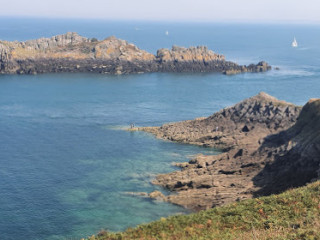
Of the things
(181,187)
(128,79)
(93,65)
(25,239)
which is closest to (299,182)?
(181,187)

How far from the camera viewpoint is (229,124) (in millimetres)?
69750

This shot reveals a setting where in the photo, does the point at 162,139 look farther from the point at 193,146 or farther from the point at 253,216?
the point at 253,216

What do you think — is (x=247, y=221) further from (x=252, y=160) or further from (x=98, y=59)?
(x=98, y=59)

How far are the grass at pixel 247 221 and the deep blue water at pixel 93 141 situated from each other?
13.3 meters

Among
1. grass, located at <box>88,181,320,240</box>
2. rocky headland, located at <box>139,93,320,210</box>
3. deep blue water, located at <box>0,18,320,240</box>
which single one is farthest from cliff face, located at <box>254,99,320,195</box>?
grass, located at <box>88,181,320,240</box>

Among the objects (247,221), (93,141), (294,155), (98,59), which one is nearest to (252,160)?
(294,155)

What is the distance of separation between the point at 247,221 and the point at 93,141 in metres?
43.7

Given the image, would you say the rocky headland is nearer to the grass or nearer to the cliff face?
the cliff face

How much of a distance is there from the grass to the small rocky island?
10822cm

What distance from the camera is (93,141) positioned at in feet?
224

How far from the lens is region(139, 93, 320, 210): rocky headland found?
146 feet

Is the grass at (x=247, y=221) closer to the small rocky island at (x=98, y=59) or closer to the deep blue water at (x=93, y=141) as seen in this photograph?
the deep blue water at (x=93, y=141)

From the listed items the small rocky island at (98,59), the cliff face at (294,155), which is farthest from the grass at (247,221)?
the small rocky island at (98,59)

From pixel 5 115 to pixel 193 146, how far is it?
38124 mm
